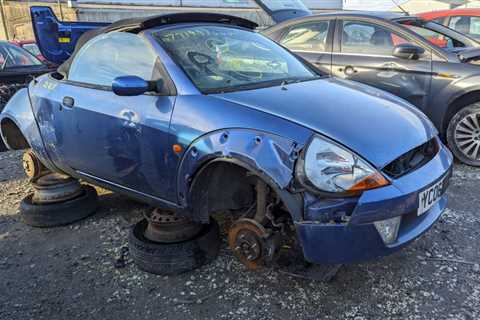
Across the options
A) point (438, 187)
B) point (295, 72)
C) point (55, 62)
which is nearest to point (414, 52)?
point (295, 72)

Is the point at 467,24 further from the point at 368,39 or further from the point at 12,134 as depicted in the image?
the point at 12,134

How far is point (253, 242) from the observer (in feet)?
8.07

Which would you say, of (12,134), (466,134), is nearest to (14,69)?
(12,134)

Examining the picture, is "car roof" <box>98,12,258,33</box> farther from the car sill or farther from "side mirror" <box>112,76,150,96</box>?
the car sill

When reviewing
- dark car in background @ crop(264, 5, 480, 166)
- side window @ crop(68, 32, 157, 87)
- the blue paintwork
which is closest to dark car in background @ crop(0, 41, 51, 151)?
the blue paintwork

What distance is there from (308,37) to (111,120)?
3480 mm

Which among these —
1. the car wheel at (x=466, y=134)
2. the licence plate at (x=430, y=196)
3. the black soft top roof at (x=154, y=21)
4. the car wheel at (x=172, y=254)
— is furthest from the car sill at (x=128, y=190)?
the car wheel at (x=466, y=134)

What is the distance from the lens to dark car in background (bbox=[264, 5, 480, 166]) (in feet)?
15.2

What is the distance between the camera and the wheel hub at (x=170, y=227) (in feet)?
9.77

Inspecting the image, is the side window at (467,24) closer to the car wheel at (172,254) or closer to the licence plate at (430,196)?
the licence plate at (430,196)

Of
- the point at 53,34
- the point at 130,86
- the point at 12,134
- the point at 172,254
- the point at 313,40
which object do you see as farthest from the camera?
the point at 53,34

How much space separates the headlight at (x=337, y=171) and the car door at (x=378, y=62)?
3.01 m

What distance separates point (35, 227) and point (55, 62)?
4.16 metres

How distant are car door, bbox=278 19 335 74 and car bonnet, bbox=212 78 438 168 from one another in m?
2.49
